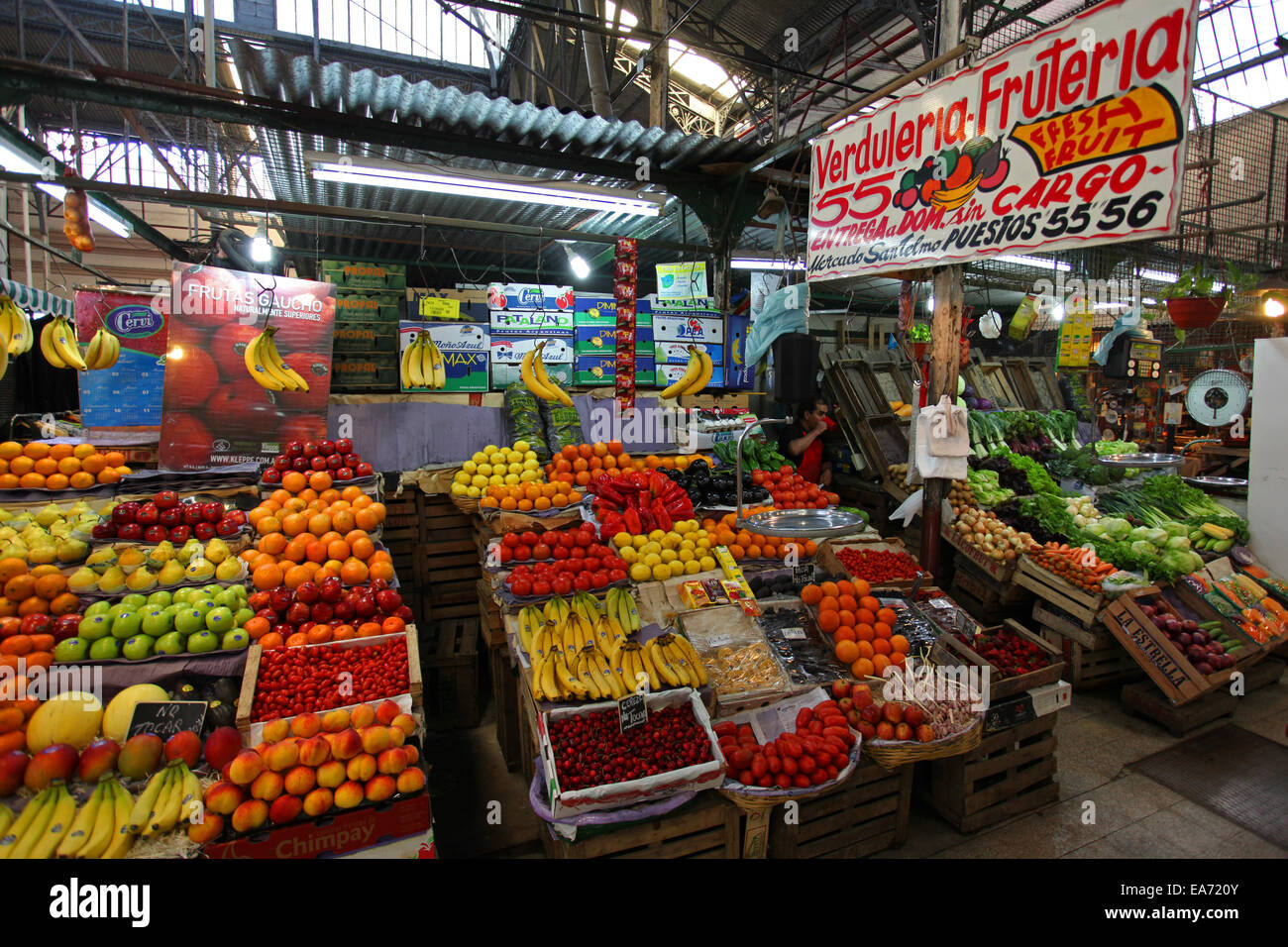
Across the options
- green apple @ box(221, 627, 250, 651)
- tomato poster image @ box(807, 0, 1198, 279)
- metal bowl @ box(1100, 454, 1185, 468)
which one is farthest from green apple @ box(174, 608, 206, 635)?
metal bowl @ box(1100, 454, 1185, 468)

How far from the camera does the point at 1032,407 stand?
8828 millimetres

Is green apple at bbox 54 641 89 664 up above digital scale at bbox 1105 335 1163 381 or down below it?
below

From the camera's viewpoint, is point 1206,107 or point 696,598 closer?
point 696,598

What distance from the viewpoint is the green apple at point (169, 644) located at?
282cm

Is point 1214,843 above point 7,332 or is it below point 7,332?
below

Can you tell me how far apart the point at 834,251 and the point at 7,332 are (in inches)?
237

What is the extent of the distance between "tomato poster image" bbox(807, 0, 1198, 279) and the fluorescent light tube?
196 centimetres

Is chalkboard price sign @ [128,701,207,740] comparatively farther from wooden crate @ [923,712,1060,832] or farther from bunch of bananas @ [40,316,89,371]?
bunch of bananas @ [40,316,89,371]

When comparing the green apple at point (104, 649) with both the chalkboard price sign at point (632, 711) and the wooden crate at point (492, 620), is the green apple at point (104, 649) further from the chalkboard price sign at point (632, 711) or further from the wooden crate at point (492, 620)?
the chalkboard price sign at point (632, 711)

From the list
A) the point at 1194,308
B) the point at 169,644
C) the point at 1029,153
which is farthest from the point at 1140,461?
the point at 169,644

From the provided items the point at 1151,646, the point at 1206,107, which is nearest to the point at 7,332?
the point at 1151,646

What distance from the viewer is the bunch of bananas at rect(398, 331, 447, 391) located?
6105 millimetres

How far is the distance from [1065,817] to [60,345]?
765cm
